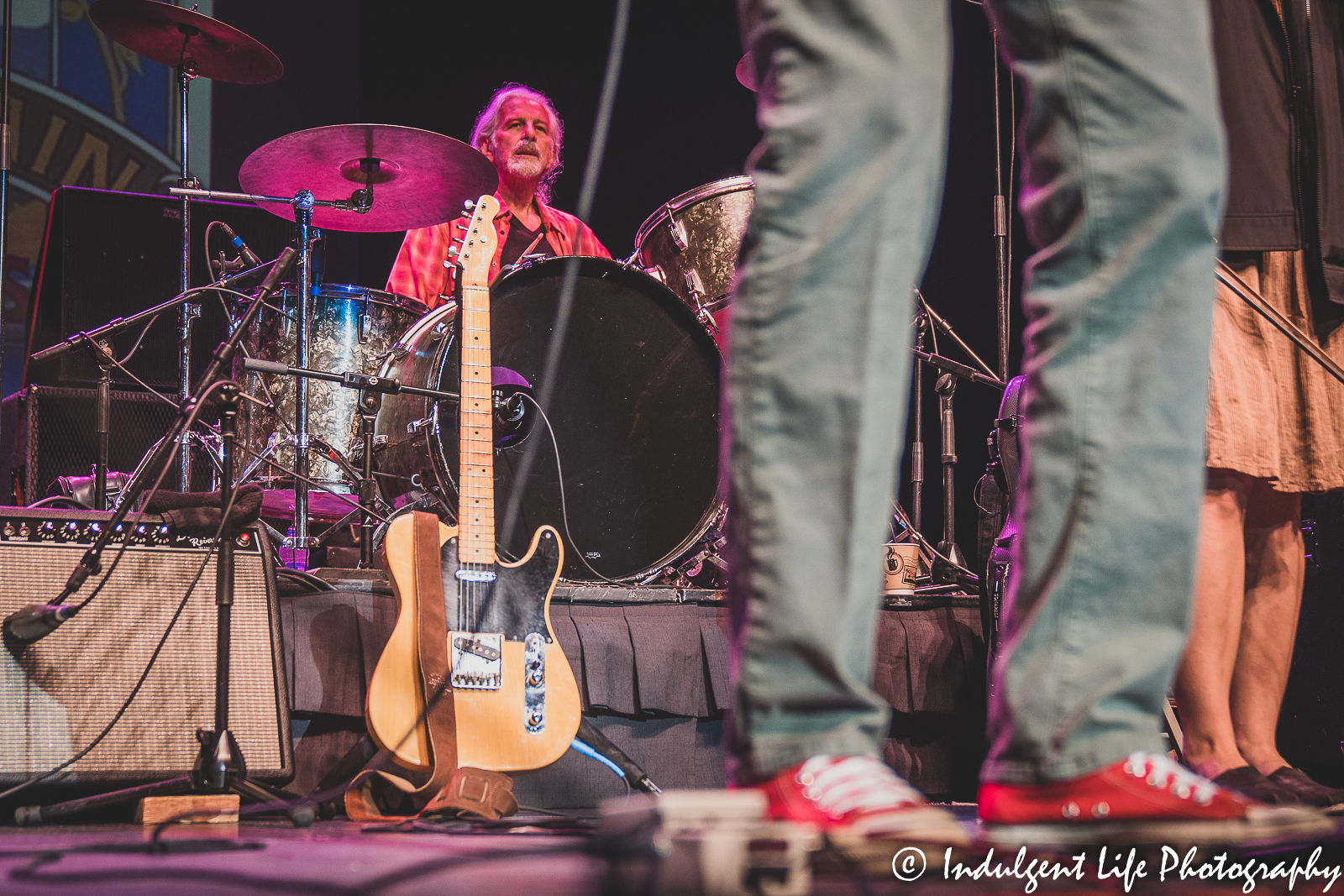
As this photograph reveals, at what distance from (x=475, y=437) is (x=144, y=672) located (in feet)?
2.97

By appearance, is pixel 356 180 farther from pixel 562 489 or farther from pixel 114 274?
pixel 562 489

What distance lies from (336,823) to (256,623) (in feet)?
1.76

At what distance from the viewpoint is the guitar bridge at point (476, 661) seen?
2.33 meters

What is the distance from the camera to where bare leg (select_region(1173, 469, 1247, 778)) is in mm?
1825

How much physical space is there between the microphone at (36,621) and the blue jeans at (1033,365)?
1516 millimetres

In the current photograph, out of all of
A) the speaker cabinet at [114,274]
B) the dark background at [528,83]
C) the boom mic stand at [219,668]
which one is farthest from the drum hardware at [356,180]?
the dark background at [528,83]

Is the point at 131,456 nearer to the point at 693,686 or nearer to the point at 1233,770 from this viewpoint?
the point at 693,686

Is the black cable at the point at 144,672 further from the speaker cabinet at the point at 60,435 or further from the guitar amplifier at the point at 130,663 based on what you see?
the speaker cabinet at the point at 60,435

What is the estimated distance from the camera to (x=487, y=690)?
7.68ft

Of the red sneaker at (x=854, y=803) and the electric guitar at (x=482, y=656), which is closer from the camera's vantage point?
the red sneaker at (x=854, y=803)

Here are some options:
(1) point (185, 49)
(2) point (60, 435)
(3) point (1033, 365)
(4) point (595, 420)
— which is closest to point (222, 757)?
(3) point (1033, 365)

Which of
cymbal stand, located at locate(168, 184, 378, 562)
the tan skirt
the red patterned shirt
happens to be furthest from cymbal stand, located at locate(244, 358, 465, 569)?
the tan skirt

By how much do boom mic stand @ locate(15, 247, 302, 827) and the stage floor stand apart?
0.66 metres

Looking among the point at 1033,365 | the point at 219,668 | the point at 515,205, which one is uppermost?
the point at 515,205
